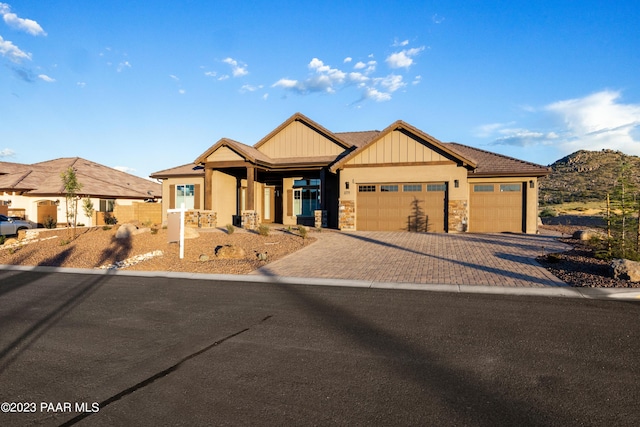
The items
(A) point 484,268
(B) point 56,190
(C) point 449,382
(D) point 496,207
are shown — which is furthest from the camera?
(B) point 56,190

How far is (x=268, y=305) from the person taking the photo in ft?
25.6

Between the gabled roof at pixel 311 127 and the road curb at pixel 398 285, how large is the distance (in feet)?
52.2

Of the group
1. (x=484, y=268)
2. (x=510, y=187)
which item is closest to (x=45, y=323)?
(x=484, y=268)

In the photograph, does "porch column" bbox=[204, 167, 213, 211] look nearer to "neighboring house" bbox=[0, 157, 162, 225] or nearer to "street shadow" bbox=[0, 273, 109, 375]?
"neighboring house" bbox=[0, 157, 162, 225]

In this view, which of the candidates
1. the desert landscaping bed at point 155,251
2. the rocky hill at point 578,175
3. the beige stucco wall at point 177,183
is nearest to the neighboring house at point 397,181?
the beige stucco wall at point 177,183

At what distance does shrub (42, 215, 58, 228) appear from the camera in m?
28.7

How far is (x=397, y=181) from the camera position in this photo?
21688 mm

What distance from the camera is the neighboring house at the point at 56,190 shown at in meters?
30.3

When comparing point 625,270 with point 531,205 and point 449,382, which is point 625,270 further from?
point 531,205

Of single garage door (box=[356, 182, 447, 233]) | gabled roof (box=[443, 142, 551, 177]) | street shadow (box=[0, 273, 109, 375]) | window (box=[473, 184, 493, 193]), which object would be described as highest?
gabled roof (box=[443, 142, 551, 177])

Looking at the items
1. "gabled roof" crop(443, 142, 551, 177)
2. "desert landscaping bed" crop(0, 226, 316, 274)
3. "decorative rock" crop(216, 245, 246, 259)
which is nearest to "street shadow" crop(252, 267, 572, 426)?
"desert landscaping bed" crop(0, 226, 316, 274)

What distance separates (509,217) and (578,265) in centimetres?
1031

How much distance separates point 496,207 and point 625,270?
1223cm

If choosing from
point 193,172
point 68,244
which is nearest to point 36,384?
point 68,244
